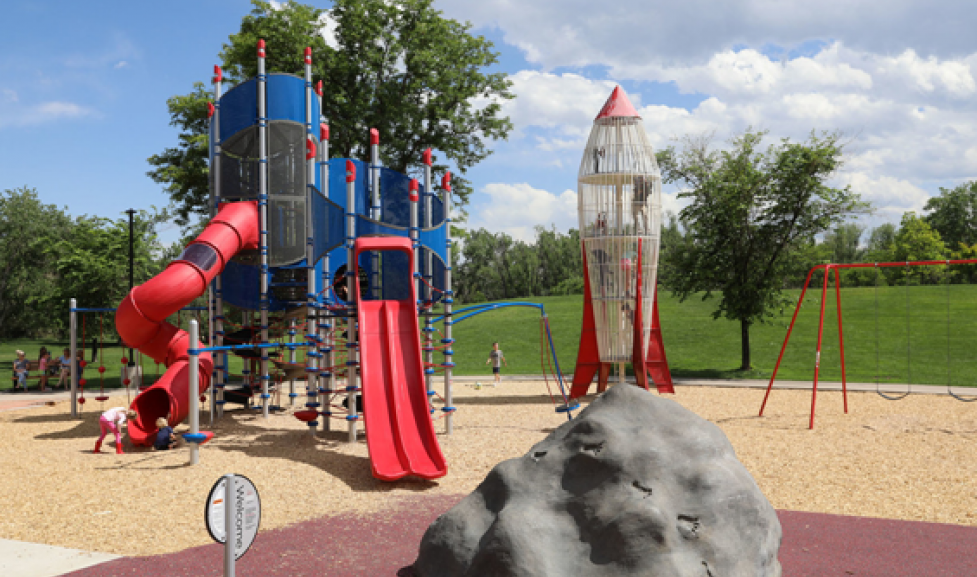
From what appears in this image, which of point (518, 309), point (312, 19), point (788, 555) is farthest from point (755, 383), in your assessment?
point (518, 309)

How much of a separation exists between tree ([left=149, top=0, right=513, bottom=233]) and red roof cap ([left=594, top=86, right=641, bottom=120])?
8500 millimetres

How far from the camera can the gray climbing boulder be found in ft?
13.5

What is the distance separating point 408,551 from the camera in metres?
5.92

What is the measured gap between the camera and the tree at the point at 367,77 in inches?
864

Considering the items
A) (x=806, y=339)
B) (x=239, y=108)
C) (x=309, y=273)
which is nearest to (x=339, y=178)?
(x=239, y=108)

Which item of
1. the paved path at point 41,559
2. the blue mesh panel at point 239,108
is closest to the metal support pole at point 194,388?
the paved path at point 41,559

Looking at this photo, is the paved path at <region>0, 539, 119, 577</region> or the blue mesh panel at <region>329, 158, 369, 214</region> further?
the blue mesh panel at <region>329, 158, 369, 214</region>

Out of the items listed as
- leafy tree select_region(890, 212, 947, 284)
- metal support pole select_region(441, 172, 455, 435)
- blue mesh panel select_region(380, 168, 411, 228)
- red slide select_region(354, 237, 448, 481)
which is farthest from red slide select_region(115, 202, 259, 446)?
leafy tree select_region(890, 212, 947, 284)

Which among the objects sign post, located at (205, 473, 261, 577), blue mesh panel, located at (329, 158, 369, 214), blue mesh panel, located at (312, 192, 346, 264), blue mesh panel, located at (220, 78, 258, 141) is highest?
blue mesh panel, located at (220, 78, 258, 141)

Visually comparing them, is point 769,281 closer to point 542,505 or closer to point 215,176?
point 215,176

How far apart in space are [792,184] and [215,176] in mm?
15782

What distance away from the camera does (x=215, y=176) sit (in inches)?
547

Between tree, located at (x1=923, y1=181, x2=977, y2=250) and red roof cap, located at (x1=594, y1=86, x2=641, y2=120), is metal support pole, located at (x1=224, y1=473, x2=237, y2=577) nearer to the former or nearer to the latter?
red roof cap, located at (x1=594, y1=86, x2=641, y2=120)

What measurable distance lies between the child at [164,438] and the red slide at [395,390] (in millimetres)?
3810
